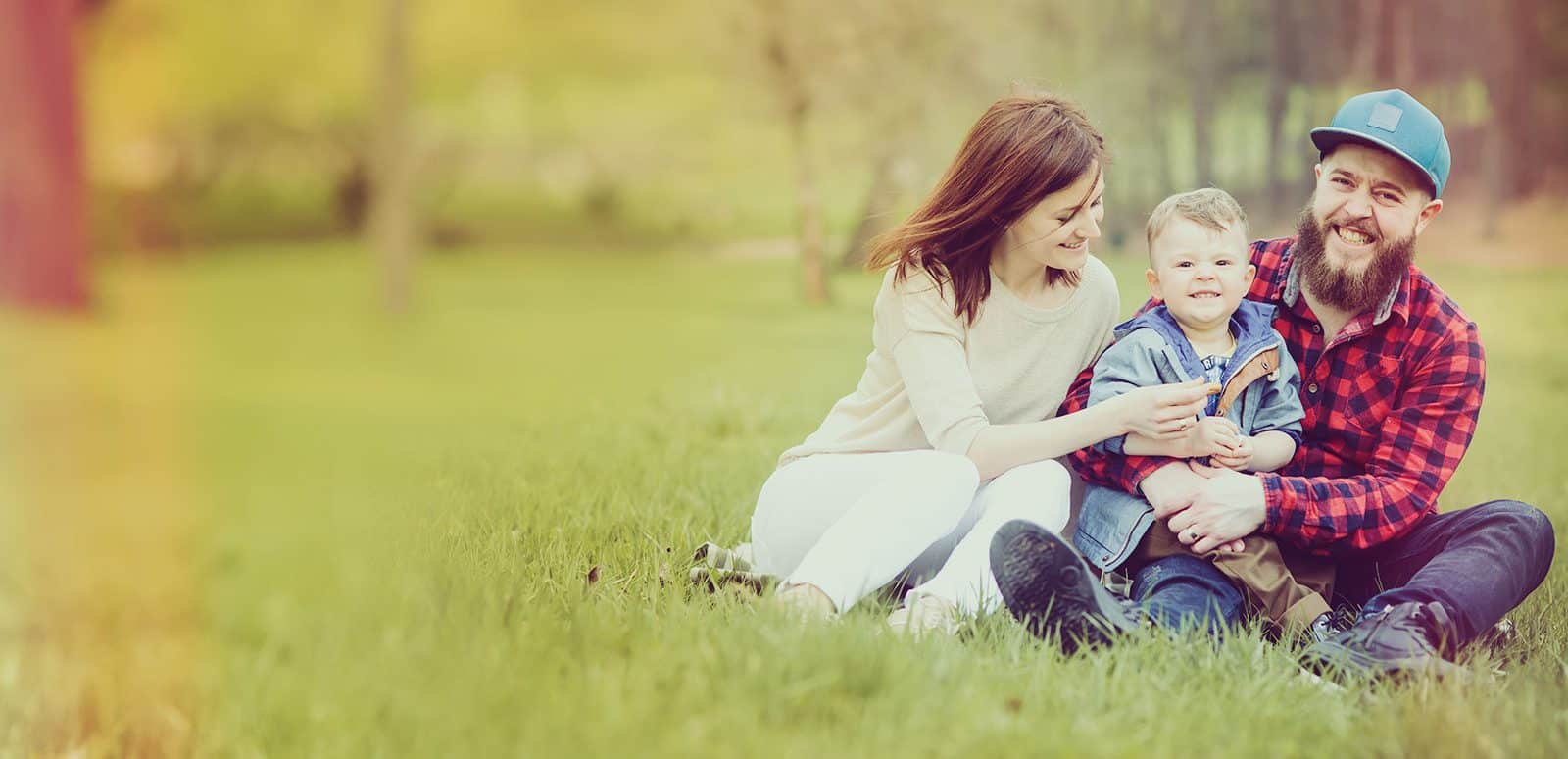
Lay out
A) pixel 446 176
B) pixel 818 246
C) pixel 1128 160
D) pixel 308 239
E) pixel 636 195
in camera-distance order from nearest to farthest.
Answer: pixel 308 239
pixel 446 176
pixel 636 195
pixel 1128 160
pixel 818 246

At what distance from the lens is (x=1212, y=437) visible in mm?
2209

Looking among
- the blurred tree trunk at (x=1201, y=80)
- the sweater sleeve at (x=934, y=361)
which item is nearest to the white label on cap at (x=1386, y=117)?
the sweater sleeve at (x=934, y=361)

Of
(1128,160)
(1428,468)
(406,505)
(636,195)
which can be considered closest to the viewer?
(636,195)

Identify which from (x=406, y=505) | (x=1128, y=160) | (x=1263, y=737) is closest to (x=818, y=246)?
(x=1128, y=160)

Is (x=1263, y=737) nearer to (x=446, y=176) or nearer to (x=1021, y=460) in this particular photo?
(x=1021, y=460)

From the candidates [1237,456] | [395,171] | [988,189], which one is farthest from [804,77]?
[395,171]

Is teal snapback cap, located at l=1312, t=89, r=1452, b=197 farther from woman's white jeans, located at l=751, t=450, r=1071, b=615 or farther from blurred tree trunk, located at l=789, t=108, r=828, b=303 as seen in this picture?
blurred tree trunk, located at l=789, t=108, r=828, b=303

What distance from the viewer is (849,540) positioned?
2170mm

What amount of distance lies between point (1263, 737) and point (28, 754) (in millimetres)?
2288

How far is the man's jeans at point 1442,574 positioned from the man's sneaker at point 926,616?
0.36 meters

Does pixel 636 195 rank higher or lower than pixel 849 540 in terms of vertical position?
higher

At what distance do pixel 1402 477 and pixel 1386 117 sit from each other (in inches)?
25.5

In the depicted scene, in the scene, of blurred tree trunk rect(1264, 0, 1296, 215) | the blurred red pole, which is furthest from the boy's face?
blurred tree trunk rect(1264, 0, 1296, 215)

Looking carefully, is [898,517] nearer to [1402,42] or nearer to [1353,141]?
[1353,141]
